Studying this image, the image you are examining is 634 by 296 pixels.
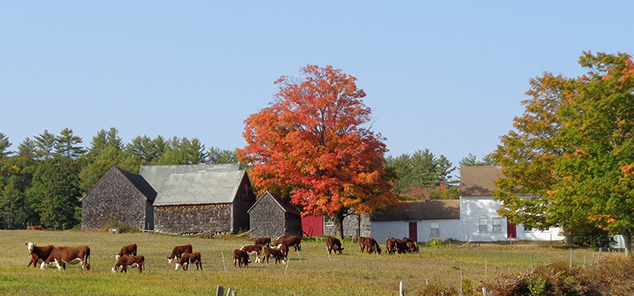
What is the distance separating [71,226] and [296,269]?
65407 mm

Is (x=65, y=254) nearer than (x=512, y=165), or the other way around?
(x=65, y=254)

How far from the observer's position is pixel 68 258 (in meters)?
25.4

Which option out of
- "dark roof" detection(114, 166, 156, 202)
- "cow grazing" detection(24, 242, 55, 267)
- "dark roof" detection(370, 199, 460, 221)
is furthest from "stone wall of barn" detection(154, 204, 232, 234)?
"cow grazing" detection(24, 242, 55, 267)

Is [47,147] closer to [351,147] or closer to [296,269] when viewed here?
[351,147]

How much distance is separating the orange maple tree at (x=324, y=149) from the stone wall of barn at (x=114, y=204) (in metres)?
15.3

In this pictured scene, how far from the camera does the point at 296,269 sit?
2784 centimetres

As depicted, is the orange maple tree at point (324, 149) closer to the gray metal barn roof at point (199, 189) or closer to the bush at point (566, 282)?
Answer: the gray metal barn roof at point (199, 189)

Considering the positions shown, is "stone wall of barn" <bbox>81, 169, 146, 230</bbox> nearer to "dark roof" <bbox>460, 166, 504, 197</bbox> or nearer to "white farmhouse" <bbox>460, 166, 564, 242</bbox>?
"white farmhouse" <bbox>460, 166, 564, 242</bbox>

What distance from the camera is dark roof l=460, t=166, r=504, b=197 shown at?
58.1 meters

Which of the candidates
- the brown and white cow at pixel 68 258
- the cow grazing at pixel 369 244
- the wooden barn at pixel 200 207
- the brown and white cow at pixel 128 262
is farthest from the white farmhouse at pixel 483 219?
the brown and white cow at pixel 68 258

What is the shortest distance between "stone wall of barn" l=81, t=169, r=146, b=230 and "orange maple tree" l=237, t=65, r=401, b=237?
15.3m

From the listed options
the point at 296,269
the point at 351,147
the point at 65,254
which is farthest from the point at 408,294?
the point at 351,147

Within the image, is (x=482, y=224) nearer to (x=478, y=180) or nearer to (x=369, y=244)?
(x=478, y=180)

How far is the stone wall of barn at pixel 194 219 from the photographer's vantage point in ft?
199
